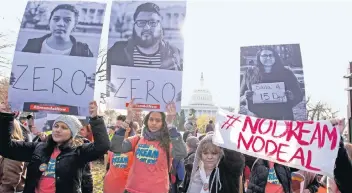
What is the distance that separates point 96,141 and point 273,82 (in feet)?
17.3

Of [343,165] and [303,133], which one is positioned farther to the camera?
[303,133]

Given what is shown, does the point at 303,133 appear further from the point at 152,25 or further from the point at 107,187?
the point at 107,187

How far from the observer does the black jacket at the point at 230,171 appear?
3.58 meters

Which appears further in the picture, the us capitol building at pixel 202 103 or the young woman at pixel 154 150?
the us capitol building at pixel 202 103

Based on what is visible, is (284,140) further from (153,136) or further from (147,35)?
(147,35)

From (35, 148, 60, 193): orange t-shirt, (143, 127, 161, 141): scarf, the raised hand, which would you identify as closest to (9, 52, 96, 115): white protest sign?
(143, 127, 161, 141): scarf

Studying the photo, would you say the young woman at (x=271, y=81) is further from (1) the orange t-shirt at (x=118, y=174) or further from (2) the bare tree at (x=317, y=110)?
(2) the bare tree at (x=317, y=110)

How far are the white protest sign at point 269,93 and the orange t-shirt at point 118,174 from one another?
3622 mm

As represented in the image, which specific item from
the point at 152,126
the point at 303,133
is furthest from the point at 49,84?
the point at 303,133

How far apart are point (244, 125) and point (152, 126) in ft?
3.53

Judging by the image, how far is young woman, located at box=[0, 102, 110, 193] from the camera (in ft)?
10.7

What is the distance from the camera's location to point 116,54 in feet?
15.4

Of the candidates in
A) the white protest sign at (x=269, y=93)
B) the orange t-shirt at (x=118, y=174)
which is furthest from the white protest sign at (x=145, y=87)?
the white protest sign at (x=269, y=93)

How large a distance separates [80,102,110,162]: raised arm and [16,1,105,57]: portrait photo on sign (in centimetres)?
143
